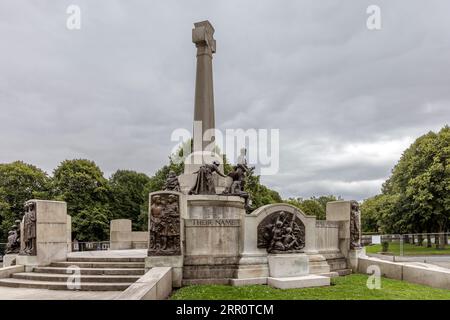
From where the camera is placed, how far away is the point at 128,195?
55.4m

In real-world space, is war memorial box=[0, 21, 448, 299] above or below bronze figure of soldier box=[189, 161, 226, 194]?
below

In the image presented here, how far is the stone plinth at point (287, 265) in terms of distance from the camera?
12789 millimetres

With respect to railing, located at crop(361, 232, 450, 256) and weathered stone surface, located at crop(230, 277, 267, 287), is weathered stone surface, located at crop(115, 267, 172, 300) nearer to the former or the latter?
weathered stone surface, located at crop(230, 277, 267, 287)

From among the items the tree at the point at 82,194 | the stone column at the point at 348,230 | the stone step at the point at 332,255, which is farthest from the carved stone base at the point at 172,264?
the tree at the point at 82,194

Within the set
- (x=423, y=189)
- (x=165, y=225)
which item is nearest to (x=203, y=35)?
(x=165, y=225)

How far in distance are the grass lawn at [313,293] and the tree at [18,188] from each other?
4188cm

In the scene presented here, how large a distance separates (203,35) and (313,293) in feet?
50.3

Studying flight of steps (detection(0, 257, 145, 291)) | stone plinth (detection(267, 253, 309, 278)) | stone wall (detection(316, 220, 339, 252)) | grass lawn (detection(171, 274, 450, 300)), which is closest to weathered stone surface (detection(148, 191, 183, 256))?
flight of steps (detection(0, 257, 145, 291))

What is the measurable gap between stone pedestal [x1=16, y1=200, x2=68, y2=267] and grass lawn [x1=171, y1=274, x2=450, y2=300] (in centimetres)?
578

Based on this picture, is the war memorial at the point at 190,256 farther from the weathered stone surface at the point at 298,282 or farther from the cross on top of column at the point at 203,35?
the cross on top of column at the point at 203,35

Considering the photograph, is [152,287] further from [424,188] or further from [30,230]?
[424,188]

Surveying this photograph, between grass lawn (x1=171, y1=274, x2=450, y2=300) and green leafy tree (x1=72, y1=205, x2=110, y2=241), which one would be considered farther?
green leafy tree (x1=72, y1=205, x2=110, y2=241)

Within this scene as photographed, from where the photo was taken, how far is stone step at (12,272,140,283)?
1195 centimetres
